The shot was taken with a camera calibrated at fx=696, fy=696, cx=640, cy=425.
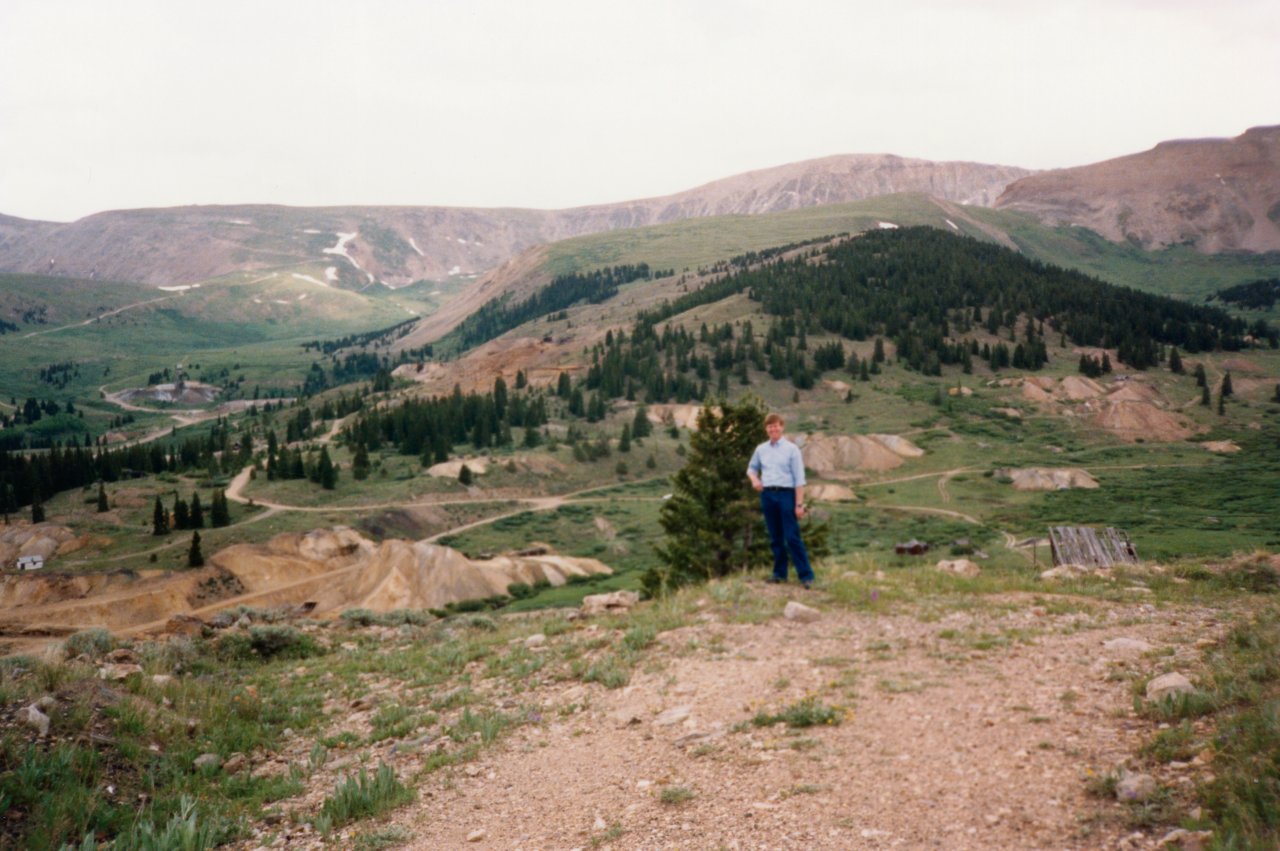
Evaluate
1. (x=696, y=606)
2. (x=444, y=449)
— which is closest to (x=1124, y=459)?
(x=444, y=449)

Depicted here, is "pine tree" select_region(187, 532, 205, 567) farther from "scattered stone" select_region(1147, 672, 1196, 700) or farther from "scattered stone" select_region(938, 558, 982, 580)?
"scattered stone" select_region(1147, 672, 1196, 700)

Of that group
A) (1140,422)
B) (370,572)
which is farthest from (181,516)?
(1140,422)

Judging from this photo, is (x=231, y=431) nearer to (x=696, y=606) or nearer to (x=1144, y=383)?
(x=696, y=606)

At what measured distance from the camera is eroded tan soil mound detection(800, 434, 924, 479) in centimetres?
10256

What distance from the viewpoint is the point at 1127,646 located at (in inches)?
420

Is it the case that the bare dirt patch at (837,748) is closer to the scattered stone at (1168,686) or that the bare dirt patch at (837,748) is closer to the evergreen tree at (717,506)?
the scattered stone at (1168,686)

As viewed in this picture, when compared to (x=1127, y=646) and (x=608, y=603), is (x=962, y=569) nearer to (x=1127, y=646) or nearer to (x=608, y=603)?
(x=1127, y=646)

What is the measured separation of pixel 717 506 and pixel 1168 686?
955 inches

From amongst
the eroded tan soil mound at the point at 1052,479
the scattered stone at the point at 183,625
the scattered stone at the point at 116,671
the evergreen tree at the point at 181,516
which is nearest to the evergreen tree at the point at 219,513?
the evergreen tree at the point at 181,516

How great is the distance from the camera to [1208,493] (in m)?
81.7

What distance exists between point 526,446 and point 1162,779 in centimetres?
10979

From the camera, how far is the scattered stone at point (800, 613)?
1366cm

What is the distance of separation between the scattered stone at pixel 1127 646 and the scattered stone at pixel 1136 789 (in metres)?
4.72

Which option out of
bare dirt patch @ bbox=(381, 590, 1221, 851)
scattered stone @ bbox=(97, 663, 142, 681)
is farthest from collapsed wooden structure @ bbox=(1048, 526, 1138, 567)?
scattered stone @ bbox=(97, 663, 142, 681)
